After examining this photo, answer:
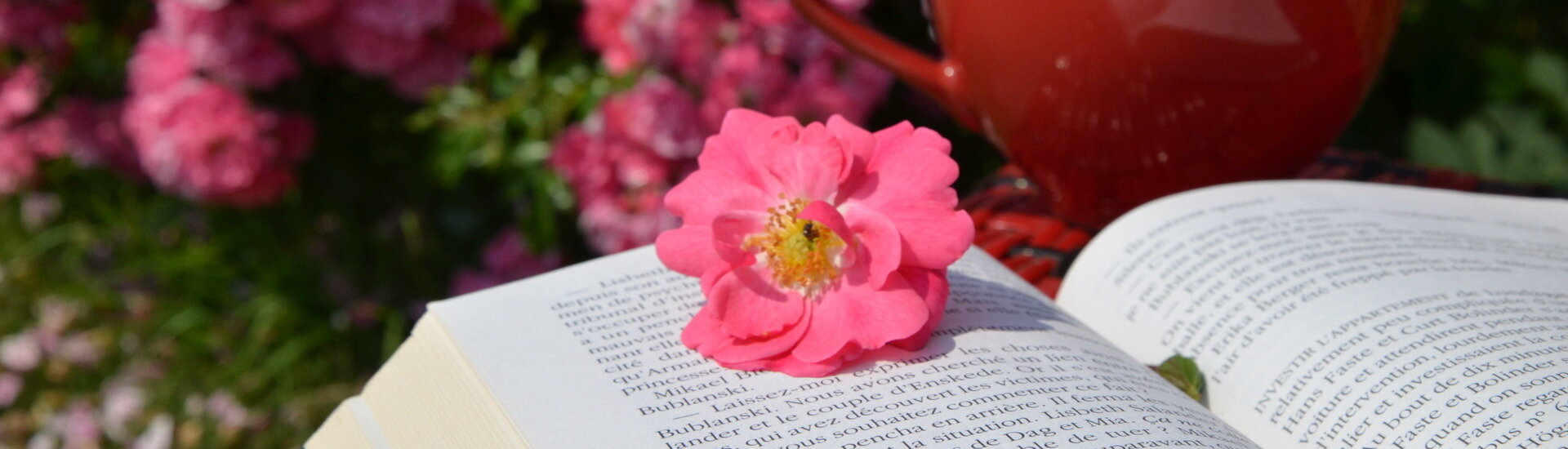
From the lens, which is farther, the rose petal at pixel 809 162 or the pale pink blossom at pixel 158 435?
the pale pink blossom at pixel 158 435

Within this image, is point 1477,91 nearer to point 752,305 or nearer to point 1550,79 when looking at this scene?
point 1550,79

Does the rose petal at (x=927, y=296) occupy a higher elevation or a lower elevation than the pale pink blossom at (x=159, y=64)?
higher

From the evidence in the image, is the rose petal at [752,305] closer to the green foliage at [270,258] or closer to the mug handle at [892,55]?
the mug handle at [892,55]

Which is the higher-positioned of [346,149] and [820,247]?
[820,247]

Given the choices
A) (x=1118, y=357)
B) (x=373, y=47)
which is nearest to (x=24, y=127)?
(x=373, y=47)

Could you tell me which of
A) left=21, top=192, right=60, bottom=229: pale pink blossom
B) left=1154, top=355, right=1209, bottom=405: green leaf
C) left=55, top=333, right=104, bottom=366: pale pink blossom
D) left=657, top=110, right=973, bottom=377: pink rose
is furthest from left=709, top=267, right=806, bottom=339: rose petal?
left=21, top=192, right=60, bottom=229: pale pink blossom

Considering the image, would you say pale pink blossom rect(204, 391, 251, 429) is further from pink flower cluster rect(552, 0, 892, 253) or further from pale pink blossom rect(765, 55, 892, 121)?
pale pink blossom rect(765, 55, 892, 121)

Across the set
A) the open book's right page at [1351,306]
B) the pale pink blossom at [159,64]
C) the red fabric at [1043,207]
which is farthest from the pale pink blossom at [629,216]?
the open book's right page at [1351,306]
